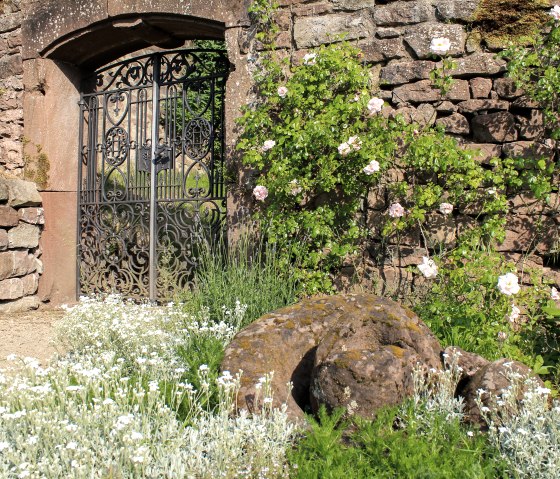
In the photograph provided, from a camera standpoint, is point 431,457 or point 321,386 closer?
point 431,457

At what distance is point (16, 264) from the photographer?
608 cm

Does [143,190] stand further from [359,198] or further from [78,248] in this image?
[359,198]

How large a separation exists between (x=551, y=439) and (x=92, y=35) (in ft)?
18.4

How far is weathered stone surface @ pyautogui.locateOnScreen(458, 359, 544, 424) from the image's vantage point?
262cm

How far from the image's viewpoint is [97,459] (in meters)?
2.10

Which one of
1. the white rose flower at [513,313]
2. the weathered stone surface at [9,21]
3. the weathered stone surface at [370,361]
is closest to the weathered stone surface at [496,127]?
the white rose flower at [513,313]

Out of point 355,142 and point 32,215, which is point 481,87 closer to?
point 355,142

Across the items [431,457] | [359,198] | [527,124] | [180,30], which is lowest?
[431,457]

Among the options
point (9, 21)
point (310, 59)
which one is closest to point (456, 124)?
point (310, 59)

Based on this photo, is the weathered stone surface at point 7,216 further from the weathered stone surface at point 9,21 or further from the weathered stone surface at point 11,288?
the weathered stone surface at point 9,21

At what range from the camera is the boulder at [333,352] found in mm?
2611

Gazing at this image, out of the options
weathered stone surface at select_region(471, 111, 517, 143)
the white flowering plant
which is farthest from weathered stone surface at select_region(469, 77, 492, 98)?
the white flowering plant

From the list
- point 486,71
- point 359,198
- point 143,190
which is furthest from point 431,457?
point 143,190

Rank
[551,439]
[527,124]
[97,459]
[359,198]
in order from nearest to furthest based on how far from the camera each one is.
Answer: [97,459], [551,439], [527,124], [359,198]
